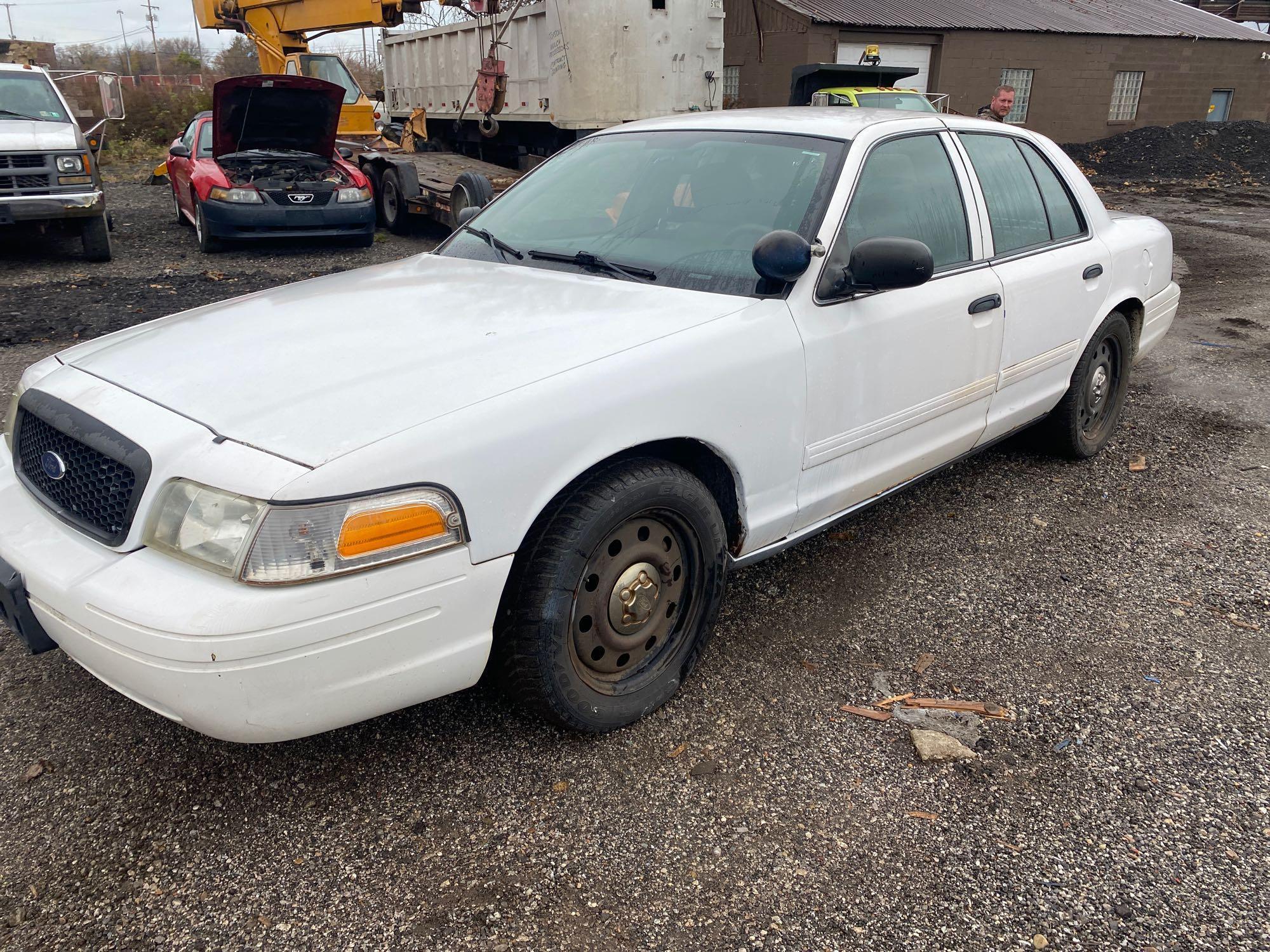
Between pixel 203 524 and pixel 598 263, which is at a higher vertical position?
pixel 598 263

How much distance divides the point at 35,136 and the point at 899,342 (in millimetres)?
9334

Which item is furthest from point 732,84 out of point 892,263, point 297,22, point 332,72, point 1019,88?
point 892,263

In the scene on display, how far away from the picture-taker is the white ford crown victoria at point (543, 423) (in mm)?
2027

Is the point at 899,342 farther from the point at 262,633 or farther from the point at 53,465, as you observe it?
the point at 53,465

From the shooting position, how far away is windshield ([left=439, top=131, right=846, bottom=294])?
9.86 feet

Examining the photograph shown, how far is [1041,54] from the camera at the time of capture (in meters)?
22.6

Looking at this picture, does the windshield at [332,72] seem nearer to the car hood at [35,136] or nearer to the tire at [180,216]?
the tire at [180,216]

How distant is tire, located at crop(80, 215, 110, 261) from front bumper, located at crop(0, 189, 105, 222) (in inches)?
6.8

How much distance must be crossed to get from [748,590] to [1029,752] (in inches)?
47.3

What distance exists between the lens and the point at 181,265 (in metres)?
9.90

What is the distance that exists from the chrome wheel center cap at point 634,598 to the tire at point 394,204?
32.4ft

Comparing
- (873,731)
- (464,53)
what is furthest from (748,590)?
(464,53)

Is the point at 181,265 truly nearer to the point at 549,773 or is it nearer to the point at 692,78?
the point at 692,78

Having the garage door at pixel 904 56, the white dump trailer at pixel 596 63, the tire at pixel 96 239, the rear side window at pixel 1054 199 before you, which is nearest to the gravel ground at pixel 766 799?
the rear side window at pixel 1054 199
